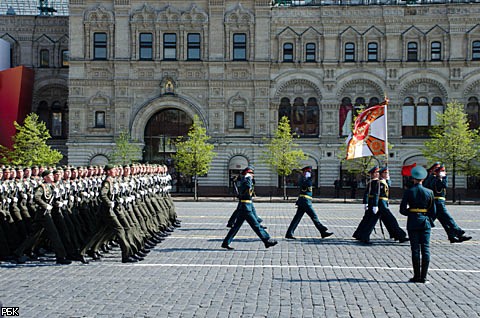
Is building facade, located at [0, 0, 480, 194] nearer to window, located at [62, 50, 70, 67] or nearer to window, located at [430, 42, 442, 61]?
window, located at [430, 42, 442, 61]

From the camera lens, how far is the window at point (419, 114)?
46688mm

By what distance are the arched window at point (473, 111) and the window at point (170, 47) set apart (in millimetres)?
22102

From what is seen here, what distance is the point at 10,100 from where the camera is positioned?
4731cm

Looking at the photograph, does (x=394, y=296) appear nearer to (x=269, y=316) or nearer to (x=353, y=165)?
(x=269, y=316)

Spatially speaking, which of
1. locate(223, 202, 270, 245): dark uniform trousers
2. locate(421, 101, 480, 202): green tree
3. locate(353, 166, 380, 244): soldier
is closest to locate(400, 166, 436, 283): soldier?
locate(223, 202, 270, 245): dark uniform trousers

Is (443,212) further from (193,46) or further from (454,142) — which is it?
(193,46)

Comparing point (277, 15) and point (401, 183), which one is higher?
point (277, 15)

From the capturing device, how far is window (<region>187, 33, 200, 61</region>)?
4741 cm

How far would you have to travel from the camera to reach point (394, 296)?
10.6 metres

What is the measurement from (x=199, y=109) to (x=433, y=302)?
124 ft

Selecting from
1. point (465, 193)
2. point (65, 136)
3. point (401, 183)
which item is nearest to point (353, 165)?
point (401, 183)

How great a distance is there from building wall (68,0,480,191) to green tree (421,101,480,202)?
2397 millimetres

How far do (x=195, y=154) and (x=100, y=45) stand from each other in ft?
38.4

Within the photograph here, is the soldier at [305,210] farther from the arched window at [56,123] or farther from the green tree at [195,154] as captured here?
the arched window at [56,123]
